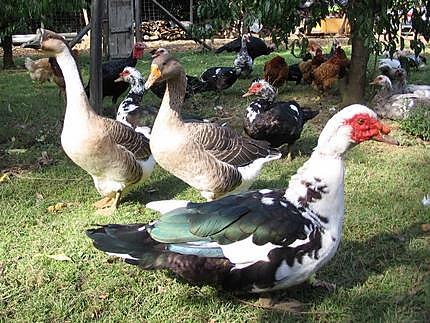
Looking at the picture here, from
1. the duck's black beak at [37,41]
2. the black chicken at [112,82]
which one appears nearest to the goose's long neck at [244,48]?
the black chicken at [112,82]

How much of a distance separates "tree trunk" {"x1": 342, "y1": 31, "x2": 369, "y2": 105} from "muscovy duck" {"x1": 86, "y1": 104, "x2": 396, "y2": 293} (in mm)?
4470

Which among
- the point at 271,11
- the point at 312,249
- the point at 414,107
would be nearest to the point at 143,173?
the point at 312,249

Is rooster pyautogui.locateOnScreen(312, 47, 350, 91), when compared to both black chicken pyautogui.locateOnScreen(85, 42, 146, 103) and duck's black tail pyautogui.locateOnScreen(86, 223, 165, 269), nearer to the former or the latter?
black chicken pyautogui.locateOnScreen(85, 42, 146, 103)

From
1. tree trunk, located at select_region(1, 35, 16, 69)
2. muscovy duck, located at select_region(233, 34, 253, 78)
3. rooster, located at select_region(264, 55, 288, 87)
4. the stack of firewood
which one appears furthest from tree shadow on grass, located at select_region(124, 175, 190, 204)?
the stack of firewood

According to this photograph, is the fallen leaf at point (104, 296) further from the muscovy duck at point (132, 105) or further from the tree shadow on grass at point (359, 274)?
the muscovy duck at point (132, 105)

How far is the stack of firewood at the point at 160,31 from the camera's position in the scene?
60.2ft

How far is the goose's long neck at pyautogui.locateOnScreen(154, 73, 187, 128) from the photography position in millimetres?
4293

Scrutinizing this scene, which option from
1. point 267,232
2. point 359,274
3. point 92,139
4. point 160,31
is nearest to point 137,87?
point 92,139

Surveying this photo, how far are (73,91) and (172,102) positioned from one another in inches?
29.5

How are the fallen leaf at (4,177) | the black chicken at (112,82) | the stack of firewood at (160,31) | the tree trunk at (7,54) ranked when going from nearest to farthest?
the fallen leaf at (4,177)
the black chicken at (112,82)
the tree trunk at (7,54)
the stack of firewood at (160,31)

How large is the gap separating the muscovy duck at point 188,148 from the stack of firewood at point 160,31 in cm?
1428

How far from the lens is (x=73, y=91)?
170 inches

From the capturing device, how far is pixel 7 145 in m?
6.36

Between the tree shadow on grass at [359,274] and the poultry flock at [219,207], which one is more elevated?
the poultry flock at [219,207]
